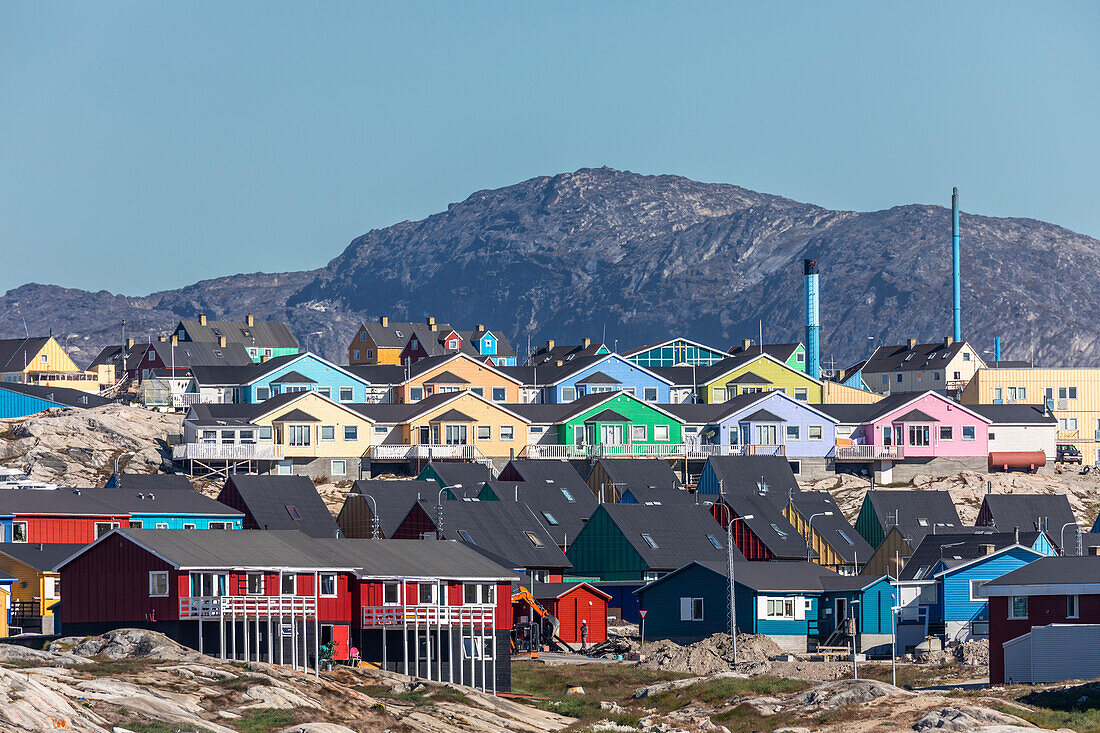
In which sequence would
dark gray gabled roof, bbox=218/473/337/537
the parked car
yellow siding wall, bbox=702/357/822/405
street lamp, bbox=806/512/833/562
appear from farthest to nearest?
yellow siding wall, bbox=702/357/822/405, the parked car, street lamp, bbox=806/512/833/562, dark gray gabled roof, bbox=218/473/337/537

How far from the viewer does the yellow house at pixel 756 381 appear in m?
138

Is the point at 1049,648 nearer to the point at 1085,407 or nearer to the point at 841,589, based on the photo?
the point at 841,589

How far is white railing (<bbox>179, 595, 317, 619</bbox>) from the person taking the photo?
5866 cm

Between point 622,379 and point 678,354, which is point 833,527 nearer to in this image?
point 622,379

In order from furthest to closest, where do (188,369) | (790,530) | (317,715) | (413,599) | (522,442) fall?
(188,369) < (522,442) < (790,530) < (413,599) < (317,715)

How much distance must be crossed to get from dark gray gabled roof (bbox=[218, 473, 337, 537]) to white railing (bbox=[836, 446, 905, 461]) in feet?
122

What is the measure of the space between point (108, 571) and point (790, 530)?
41282 millimetres

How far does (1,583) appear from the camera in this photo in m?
73.2

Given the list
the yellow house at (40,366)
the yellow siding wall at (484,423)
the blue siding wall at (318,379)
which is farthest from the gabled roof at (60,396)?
the yellow house at (40,366)

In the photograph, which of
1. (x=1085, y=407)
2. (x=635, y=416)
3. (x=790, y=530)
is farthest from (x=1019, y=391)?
(x=790, y=530)

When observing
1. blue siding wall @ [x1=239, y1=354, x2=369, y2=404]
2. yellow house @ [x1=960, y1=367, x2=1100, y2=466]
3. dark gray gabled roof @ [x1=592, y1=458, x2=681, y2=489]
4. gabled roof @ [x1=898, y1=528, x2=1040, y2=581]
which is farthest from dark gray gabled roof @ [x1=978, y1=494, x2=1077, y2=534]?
blue siding wall @ [x1=239, y1=354, x2=369, y2=404]

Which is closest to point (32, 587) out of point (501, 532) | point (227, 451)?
point (501, 532)

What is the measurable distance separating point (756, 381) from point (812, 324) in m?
27.6

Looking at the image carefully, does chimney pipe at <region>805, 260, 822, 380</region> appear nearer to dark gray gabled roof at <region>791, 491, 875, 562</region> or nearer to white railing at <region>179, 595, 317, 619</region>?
dark gray gabled roof at <region>791, 491, 875, 562</region>
